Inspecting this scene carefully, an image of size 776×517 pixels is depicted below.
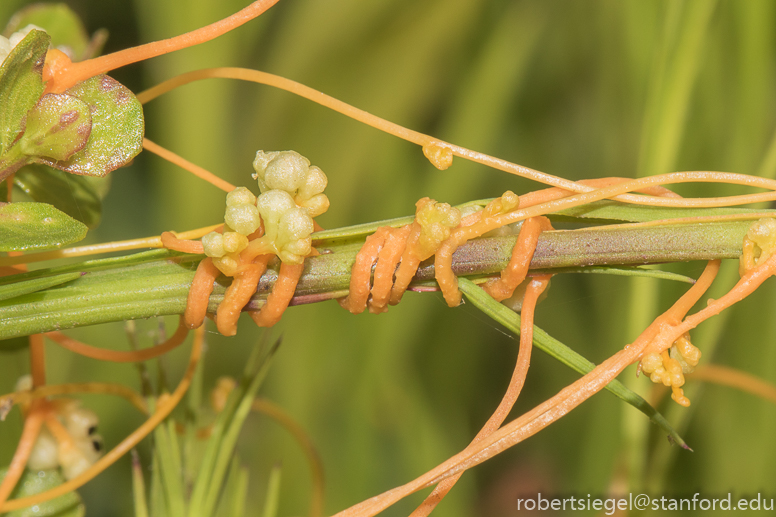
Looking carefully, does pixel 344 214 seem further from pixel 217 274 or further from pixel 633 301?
pixel 217 274

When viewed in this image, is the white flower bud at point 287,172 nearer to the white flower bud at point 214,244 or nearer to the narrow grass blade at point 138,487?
the white flower bud at point 214,244

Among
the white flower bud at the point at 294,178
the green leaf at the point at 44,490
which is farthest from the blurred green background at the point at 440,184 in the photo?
the white flower bud at the point at 294,178

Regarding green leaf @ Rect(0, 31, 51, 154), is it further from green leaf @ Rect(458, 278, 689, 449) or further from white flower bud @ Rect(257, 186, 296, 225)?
green leaf @ Rect(458, 278, 689, 449)

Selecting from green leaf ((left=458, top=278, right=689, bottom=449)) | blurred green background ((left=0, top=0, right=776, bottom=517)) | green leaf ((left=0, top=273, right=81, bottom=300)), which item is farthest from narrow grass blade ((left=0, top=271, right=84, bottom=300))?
blurred green background ((left=0, top=0, right=776, bottom=517))

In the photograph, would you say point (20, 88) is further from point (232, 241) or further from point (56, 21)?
point (56, 21)

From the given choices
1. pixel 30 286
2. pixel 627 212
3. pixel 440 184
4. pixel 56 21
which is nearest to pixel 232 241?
pixel 30 286

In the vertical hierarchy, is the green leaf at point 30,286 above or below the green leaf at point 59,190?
below
